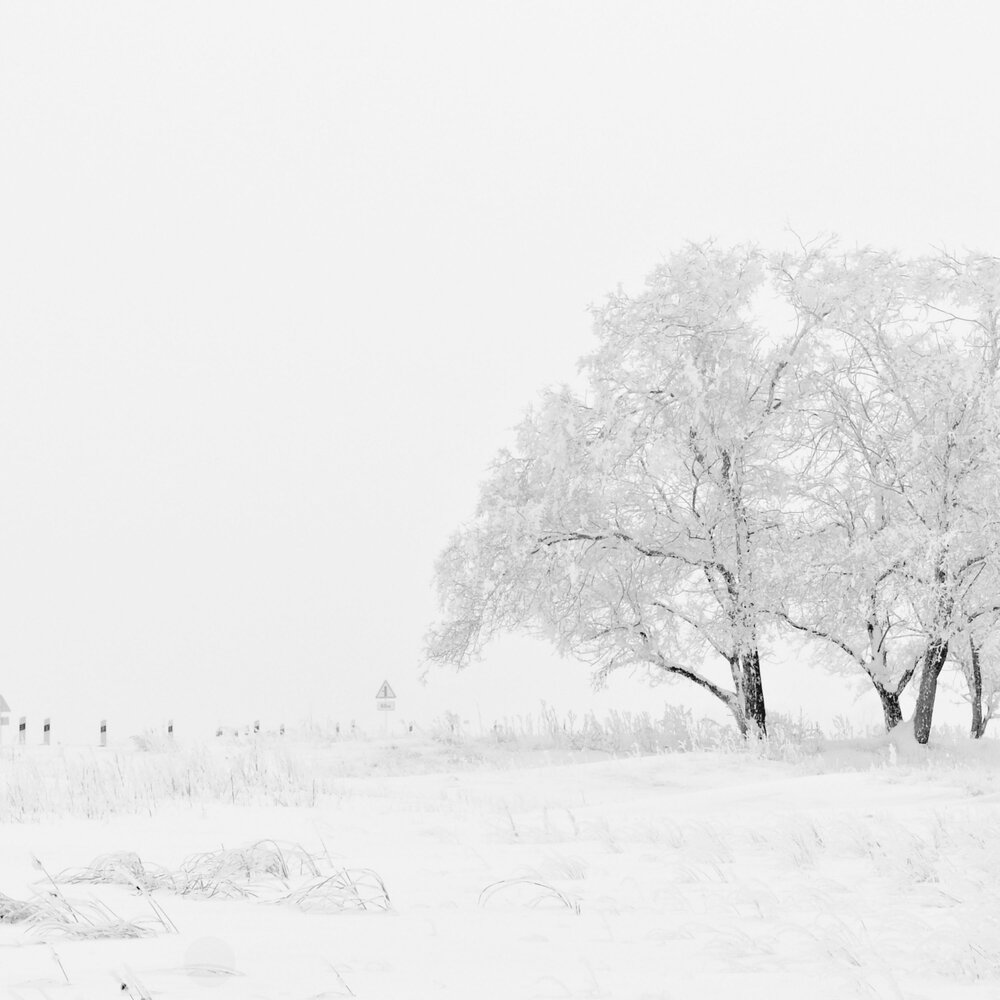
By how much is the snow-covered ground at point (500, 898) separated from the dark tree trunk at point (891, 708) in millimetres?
9815

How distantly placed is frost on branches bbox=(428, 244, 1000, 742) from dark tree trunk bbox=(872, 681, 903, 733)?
0.05 m

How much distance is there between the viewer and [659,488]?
1931cm

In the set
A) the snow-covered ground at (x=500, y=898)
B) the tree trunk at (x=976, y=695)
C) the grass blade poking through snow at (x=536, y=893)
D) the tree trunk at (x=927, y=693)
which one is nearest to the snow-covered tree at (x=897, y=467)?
the tree trunk at (x=927, y=693)

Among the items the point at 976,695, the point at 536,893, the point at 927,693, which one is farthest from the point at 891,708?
the point at 536,893

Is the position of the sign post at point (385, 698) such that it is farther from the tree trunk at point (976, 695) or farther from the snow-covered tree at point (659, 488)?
the tree trunk at point (976, 695)

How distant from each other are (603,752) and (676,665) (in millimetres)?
2250

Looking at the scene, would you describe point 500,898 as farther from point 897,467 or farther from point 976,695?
point 976,695

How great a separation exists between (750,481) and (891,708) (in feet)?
16.8

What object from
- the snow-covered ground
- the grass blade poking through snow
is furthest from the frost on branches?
the grass blade poking through snow

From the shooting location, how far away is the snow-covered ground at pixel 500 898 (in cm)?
323

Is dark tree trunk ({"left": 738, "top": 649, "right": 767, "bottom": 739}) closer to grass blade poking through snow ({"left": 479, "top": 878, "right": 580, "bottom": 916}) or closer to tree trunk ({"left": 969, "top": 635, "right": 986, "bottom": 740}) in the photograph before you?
tree trunk ({"left": 969, "top": 635, "right": 986, "bottom": 740})

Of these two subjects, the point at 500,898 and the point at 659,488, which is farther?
the point at 659,488

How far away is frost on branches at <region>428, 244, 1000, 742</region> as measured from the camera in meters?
18.0

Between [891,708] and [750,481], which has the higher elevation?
[750,481]
